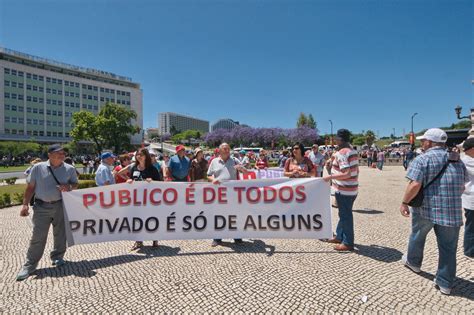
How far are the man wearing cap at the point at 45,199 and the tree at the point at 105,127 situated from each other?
Result: 5060 centimetres

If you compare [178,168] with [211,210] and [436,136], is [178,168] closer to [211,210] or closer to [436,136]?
[211,210]

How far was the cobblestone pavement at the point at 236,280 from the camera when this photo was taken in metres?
2.92

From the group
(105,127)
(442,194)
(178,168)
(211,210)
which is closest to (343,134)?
(442,194)

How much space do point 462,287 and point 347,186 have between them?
1.84 meters

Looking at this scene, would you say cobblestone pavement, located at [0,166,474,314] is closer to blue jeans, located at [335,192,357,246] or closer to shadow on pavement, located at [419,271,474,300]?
shadow on pavement, located at [419,271,474,300]

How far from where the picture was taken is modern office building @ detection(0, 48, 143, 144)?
66500 mm

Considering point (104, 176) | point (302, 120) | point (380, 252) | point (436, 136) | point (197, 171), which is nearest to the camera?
point (436, 136)

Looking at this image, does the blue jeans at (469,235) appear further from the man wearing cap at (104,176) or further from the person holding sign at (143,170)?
the man wearing cap at (104,176)

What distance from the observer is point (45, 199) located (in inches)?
149

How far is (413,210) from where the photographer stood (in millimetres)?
3432

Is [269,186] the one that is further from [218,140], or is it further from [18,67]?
[218,140]

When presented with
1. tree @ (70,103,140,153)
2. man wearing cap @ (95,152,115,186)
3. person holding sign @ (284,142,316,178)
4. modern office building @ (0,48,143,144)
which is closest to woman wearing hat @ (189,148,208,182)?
man wearing cap @ (95,152,115,186)

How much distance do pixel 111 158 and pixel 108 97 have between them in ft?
307

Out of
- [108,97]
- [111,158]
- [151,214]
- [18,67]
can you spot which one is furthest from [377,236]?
[108,97]
